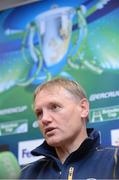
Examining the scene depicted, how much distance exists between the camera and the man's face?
0.86 meters

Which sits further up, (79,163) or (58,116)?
(58,116)

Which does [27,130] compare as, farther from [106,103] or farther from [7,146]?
[106,103]

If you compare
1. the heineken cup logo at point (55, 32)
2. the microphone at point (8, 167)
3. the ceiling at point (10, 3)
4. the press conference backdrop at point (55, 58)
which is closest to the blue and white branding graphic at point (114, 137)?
the press conference backdrop at point (55, 58)

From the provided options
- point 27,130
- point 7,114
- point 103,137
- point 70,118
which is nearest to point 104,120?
point 103,137

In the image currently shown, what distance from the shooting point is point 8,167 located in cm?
44

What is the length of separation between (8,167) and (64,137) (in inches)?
17.4

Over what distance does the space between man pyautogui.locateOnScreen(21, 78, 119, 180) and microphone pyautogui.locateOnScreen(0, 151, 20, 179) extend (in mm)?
360

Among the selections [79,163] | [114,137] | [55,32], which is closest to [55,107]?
[79,163]

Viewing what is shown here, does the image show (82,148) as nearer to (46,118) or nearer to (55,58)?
(46,118)

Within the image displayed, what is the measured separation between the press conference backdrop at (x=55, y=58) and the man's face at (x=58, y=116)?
0.62m

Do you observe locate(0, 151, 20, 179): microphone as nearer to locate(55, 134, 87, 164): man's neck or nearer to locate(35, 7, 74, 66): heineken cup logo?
locate(55, 134, 87, 164): man's neck

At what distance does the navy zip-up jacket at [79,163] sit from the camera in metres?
0.80

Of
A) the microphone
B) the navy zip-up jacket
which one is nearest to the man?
the navy zip-up jacket

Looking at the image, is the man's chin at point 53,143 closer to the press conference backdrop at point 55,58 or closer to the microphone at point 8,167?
the microphone at point 8,167
